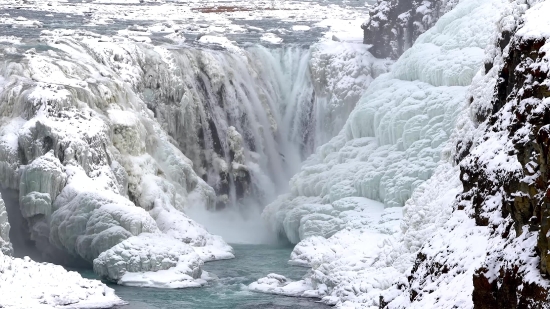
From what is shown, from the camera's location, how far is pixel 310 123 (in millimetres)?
40156

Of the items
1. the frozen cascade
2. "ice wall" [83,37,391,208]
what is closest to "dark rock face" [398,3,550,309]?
the frozen cascade

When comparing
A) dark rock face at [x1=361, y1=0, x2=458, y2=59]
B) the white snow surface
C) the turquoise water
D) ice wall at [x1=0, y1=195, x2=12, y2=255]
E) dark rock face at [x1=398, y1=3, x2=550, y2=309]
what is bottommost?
the turquoise water

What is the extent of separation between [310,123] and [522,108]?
28448mm

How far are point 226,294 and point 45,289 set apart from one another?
15.1 ft

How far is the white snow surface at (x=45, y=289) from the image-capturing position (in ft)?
69.8

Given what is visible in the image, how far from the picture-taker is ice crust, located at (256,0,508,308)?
21.9m

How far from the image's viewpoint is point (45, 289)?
22156 millimetres

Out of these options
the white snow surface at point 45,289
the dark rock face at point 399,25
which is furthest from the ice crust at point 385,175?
the dark rock face at point 399,25

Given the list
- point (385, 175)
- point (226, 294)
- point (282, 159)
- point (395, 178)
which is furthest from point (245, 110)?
point (226, 294)

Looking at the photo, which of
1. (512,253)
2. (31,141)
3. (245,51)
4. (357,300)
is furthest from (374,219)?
(512,253)

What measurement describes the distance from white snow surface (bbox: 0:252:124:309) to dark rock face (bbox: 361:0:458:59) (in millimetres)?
21087

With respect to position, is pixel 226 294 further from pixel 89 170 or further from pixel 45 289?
pixel 89 170

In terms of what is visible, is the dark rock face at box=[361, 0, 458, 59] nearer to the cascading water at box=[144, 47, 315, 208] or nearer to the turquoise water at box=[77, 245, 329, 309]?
the cascading water at box=[144, 47, 315, 208]

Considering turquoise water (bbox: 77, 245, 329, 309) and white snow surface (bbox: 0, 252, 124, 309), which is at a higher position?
white snow surface (bbox: 0, 252, 124, 309)
